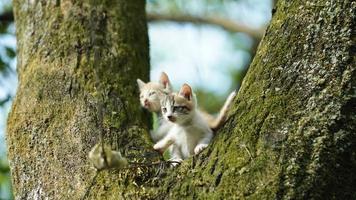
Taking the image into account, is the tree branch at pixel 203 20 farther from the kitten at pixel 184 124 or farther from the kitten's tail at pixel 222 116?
the kitten at pixel 184 124

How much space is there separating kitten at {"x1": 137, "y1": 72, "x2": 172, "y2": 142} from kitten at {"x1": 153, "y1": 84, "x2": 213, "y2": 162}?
0.15 metres

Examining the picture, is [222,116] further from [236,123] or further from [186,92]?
[236,123]

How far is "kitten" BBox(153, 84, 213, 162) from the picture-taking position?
440cm

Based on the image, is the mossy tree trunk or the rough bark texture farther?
the rough bark texture

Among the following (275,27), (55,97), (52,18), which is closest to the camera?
(275,27)

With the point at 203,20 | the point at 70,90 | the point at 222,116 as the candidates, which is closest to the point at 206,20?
the point at 203,20

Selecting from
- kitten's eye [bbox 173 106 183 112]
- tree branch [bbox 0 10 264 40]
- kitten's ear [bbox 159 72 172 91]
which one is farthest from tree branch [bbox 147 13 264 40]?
kitten's eye [bbox 173 106 183 112]

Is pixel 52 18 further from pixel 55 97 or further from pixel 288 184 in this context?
pixel 288 184

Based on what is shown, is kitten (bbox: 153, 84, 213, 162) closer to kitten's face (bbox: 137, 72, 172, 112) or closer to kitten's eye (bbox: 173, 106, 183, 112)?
kitten's eye (bbox: 173, 106, 183, 112)

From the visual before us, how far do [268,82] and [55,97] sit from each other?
51.7 inches

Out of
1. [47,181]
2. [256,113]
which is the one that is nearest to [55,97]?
[47,181]

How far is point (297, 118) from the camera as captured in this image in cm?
295

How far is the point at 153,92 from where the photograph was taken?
495 cm

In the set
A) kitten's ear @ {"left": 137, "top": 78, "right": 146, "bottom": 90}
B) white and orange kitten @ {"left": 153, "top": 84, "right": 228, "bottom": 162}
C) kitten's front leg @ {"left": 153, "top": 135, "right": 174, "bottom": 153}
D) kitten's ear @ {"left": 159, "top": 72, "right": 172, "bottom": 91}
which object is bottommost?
kitten's front leg @ {"left": 153, "top": 135, "right": 174, "bottom": 153}
